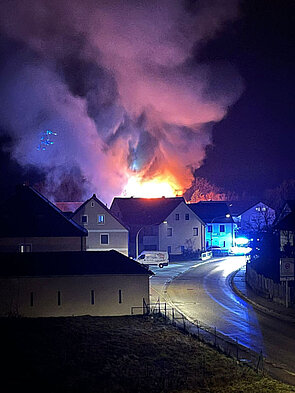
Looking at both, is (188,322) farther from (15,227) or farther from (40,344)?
(15,227)

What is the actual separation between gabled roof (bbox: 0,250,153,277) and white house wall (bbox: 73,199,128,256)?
26.2 m

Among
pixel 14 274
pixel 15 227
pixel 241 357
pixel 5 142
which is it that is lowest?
pixel 241 357

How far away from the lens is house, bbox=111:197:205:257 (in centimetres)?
7162

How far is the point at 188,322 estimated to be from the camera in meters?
29.1

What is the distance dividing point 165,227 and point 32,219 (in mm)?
30904

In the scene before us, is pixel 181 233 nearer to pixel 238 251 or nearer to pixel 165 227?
pixel 165 227

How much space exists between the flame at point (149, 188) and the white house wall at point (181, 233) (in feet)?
102

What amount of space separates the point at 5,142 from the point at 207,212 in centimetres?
3509

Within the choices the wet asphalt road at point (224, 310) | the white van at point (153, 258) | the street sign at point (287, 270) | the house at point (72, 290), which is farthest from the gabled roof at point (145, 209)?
the street sign at point (287, 270)

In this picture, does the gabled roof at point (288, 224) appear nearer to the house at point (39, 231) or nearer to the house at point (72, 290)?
the house at point (72, 290)

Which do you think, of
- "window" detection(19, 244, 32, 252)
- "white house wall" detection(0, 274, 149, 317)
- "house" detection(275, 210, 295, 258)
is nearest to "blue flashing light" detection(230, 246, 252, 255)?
"house" detection(275, 210, 295, 258)

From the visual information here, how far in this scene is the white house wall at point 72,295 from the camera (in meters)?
30.6

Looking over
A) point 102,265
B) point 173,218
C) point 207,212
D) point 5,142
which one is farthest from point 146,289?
point 5,142

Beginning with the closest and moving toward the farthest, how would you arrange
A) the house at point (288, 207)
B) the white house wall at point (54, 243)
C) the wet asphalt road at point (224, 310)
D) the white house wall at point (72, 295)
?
the wet asphalt road at point (224, 310) → the white house wall at point (72, 295) → the white house wall at point (54, 243) → the house at point (288, 207)
